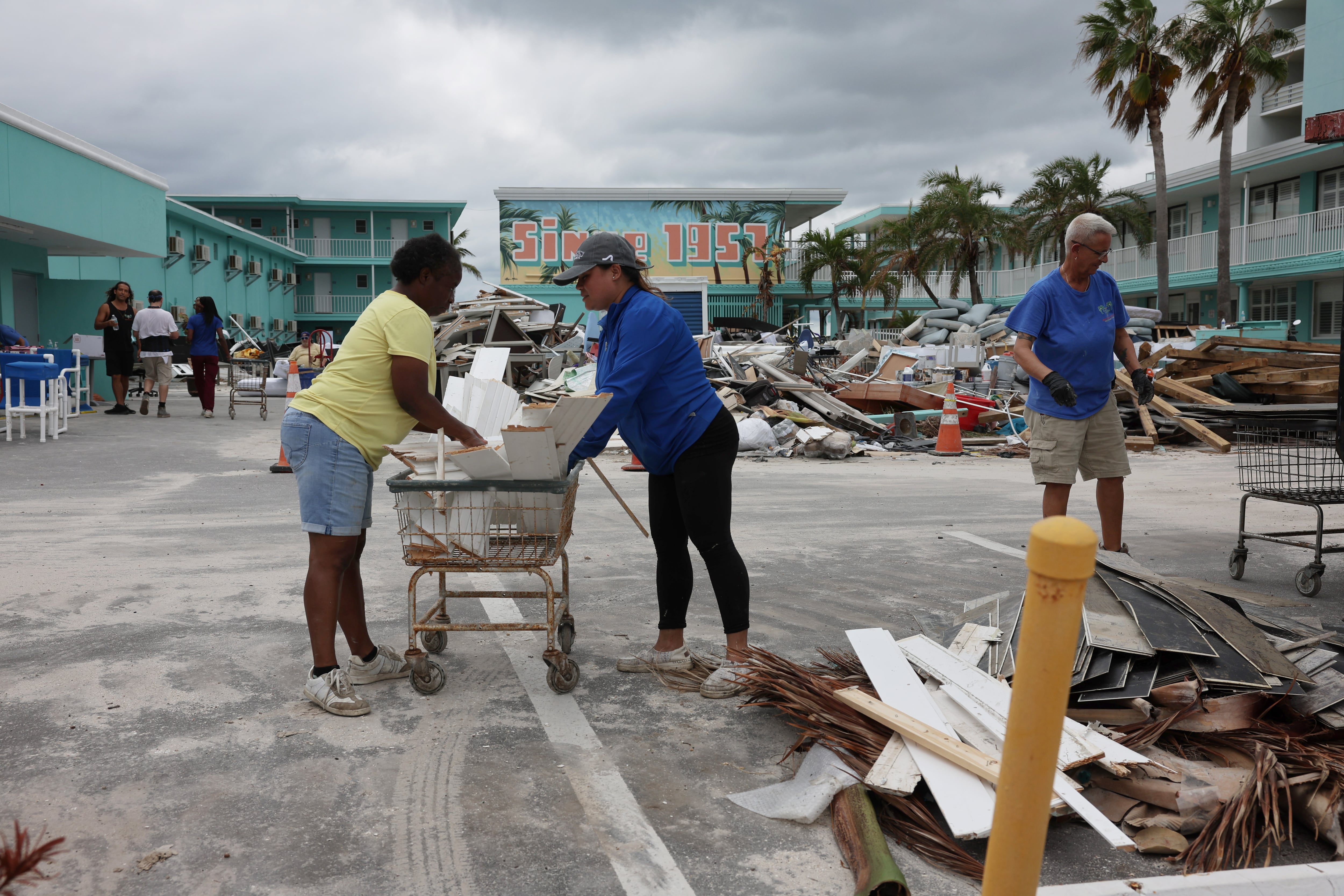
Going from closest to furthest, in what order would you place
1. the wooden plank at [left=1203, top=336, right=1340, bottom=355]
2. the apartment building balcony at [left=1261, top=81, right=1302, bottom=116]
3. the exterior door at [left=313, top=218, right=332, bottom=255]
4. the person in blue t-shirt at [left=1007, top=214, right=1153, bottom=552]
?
1. the person in blue t-shirt at [left=1007, top=214, right=1153, bottom=552]
2. the wooden plank at [left=1203, top=336, right=1340, bottom=355]
3. the apartment building balcony at [left=1261, top=81, right=1302, bottom=116]
4. the exterior door at [left=313, top=218, right=332, bottom=255]

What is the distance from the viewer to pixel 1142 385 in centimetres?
614

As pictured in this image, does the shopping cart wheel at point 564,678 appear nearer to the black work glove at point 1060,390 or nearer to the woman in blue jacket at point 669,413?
the woman in blue jacket at point 669,413

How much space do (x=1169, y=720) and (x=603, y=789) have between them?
76.5 inches

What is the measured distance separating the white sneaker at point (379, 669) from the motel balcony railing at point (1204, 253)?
21189 millimetres

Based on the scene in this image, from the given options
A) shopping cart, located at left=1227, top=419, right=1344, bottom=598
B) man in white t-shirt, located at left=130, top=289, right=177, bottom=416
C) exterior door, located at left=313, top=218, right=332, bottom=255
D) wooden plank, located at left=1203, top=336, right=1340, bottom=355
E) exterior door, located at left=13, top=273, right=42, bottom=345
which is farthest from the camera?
exterior door, located at left=313, top=218, right=332, bottom=255

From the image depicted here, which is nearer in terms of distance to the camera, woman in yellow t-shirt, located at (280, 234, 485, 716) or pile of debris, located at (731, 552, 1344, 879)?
pile of debris, located at (731, 552, 1344, 879)

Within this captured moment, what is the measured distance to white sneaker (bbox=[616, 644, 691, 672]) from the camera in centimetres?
440

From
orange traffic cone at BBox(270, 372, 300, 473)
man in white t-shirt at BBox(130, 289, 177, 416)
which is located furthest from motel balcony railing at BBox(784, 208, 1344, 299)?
man in white t-shirt at BBox(130, 289, 177, 416)

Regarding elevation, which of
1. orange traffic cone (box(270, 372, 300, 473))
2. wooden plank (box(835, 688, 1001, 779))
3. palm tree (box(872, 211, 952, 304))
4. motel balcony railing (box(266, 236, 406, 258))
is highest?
motel balcony railing (box(266, 236, 406, 258))

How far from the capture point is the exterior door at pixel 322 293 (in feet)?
163

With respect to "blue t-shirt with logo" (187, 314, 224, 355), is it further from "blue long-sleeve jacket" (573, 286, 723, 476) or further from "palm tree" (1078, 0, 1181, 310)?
"palm tree" (1078, 0, 1181, 310)

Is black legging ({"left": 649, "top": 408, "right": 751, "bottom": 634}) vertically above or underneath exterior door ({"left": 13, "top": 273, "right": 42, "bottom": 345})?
underneath

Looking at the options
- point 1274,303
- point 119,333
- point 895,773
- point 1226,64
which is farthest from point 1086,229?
point 1274,303

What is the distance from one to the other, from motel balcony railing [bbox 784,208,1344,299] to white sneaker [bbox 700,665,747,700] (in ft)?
68.0
